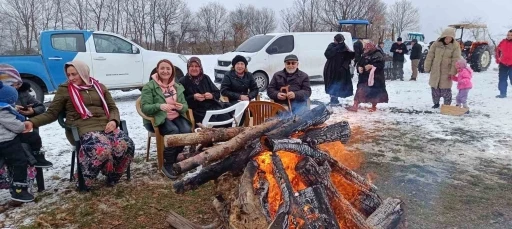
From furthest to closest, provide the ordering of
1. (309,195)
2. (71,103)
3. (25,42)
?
(25,42) < (71,103) < (309,195)

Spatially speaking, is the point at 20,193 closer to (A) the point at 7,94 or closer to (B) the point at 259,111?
(A) the point at 7,94

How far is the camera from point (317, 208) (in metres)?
2.22

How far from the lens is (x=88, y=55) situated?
927 cm

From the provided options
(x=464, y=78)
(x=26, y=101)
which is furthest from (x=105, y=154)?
(x=464, y=78)

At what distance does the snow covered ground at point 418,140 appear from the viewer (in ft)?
14.1

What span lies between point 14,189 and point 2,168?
0.79ft

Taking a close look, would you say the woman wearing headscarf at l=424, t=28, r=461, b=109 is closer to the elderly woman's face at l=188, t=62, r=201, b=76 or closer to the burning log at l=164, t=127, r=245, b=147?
the elderly woman's face at l=188, t=62, r=201, b=76

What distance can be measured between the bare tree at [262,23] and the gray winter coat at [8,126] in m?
37.6

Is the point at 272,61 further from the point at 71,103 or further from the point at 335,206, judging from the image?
the point at 335,206

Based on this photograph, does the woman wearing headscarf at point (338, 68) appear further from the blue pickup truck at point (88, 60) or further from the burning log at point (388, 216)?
the burning log at point (388, 216)

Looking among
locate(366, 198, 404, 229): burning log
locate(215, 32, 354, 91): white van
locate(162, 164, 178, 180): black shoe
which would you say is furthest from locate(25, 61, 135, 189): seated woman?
locate(215, 32, 354, 91): white van

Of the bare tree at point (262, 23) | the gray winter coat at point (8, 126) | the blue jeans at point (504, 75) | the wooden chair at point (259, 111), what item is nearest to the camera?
the gray winter coat at point (8, 126)

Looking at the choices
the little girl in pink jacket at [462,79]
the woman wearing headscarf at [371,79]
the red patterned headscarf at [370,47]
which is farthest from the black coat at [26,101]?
the little girl in pink jacket at [462,79]

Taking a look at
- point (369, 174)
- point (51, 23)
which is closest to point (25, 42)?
point (51, 23)
